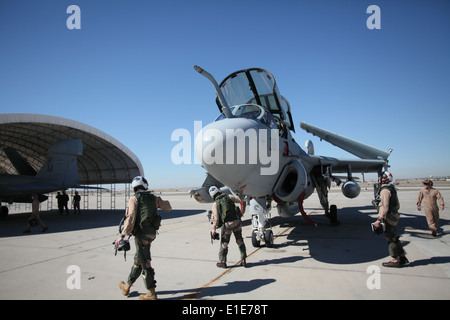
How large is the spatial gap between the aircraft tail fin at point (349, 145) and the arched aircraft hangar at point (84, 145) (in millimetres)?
13131

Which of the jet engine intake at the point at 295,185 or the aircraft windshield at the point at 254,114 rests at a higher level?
the aircraft windshield at the point at 254,114

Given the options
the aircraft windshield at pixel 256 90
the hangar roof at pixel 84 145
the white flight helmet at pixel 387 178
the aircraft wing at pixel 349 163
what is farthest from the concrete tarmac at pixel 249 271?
the hangar roof at pixel 84 145

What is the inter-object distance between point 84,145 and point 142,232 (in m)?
19.7

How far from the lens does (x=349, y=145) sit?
1330cm

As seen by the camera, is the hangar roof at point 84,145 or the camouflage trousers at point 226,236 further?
the hangar roof at point 84,145

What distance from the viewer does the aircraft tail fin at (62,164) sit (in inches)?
665

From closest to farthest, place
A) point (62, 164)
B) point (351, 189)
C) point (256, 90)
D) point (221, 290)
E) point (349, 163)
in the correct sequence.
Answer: point (221, 290), point (256, 90), point (351, 189), point (349, 163), point (62, 164)

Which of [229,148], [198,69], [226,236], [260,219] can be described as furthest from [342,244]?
[198,69]

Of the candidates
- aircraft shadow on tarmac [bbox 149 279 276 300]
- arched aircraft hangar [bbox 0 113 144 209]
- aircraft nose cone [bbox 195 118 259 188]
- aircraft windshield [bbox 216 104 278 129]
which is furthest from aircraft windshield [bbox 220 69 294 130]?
arched aircraft hangar [bbox 0 113 144 209]

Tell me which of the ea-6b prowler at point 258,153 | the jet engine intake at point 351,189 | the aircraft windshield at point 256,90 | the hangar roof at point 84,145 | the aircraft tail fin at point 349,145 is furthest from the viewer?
the hangar roof at point 84,145

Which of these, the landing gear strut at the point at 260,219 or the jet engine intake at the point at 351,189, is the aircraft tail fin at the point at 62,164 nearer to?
the landing gear strut at the point at 260,219

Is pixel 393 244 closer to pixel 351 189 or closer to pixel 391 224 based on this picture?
pixel 391 224

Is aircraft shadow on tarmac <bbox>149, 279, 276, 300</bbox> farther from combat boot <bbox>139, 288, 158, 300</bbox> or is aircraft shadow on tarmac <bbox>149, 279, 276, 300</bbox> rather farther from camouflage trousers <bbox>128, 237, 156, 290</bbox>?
camouflage trousers <bbox>128, 237, 156, 290</bbox>
